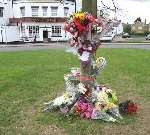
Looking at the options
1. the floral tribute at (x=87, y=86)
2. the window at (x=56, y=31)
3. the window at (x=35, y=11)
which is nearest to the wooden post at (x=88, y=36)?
the floral tribute at (x=87, y=86)

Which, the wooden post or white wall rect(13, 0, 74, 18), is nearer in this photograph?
the wooden post

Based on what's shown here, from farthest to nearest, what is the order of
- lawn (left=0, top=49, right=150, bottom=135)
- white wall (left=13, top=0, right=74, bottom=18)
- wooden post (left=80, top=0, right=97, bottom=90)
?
white wall (left=13, top=0, right=74, bottom=18) → wooden post (left=80, top=0, right=97, bottom=90) → lawn (left=0, top=49, right=150, bottom=135)

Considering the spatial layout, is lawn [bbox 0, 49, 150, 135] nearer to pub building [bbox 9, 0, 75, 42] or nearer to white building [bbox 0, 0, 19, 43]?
white building [bbox 0, 0, 19, 43]

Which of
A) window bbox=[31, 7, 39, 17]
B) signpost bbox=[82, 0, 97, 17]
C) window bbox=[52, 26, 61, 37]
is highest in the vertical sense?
window bbox=[31, 7, 39, 17]

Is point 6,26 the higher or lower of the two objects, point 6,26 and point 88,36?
the lower

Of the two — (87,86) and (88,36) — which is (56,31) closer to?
(87,86)

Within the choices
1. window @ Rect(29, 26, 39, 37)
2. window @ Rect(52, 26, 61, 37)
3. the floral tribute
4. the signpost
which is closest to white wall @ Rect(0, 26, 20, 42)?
window @ Rect(29, 26, 39, 37)

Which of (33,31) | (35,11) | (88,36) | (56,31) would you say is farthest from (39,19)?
(88,36)

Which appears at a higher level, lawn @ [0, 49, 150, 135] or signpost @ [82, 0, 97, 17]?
signpost @ [82, 0, 97, 17]

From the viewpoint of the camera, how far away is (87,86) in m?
10.8

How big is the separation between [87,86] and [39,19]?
59.5m

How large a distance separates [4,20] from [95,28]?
197ft

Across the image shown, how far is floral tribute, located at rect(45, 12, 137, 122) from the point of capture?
33.8ft

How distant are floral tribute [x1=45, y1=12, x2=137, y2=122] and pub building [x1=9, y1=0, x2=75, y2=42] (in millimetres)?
57337
